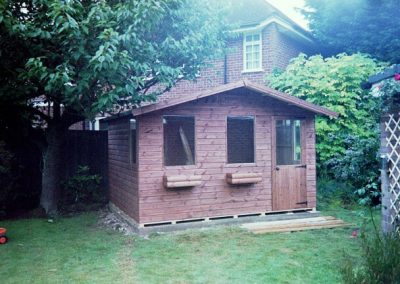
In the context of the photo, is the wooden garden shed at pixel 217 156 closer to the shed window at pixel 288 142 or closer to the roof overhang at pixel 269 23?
the shed window at pixel 288 142

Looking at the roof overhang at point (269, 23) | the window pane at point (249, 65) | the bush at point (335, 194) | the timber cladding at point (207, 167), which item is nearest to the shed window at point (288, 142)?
the timber cladding at point (207, 167)

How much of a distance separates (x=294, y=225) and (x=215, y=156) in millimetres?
2120

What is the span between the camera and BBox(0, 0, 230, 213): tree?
21.0 ft

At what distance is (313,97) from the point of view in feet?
38.2

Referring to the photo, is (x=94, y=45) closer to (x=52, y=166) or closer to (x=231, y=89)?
(x=231, y=89)

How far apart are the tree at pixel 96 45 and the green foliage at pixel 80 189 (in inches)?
78.2

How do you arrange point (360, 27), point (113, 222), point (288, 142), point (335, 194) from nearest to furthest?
point (113, 222), point (288, 142), point (335, 194), point (360, 27)

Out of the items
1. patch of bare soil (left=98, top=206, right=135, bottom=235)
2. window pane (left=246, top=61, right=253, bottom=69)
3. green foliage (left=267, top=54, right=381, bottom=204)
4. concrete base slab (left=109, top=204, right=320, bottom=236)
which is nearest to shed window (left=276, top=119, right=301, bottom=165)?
concrete base slab (left=109, top=204, right=320, bottom=236)

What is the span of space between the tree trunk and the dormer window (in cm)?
715

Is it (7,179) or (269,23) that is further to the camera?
(269,23)

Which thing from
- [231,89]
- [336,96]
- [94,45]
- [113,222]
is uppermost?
[94,45]

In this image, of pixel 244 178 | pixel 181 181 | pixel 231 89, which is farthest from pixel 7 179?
pixel 231 89

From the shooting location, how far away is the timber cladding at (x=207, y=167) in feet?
24.4

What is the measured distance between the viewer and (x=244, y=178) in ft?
26.3
